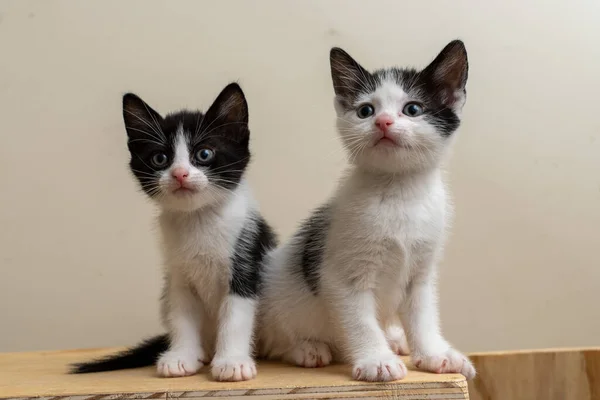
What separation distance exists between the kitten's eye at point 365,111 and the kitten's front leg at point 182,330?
457 mm

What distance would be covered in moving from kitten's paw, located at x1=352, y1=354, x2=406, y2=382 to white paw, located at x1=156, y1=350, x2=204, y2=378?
0.29m

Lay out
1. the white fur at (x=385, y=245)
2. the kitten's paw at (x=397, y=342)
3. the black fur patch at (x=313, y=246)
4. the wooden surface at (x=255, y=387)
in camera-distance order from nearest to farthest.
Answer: the wooden surface at (x=255, y=387)
the white fur at (x=385, y=245)
the black fur patch at (x=313, y=246)
the kitten's paw at (x=397, y=342)

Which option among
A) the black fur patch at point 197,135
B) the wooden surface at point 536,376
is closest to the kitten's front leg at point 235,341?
the black fur patch at point 197,135

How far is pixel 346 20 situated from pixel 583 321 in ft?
3.84

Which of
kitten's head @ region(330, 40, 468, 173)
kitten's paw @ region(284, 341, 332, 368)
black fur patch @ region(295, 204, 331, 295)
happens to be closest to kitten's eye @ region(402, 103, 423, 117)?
kitten's head @ region(330, 40, 468, 173)

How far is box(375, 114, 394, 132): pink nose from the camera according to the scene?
984 millimetres

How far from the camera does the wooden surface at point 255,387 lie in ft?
2.97

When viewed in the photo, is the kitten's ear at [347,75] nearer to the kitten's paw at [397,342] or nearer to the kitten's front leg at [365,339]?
the kitten's front leg at [365,339]

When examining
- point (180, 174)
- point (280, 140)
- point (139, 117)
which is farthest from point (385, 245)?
point (280, 140)

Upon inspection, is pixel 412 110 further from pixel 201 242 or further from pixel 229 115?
pixel 201 242

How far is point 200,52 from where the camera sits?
6.00 feet

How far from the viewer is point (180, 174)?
1.03 meters

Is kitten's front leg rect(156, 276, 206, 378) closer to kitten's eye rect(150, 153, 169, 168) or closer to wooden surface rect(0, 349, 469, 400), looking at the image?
wooden surface rect(0, 349, 469, 400)

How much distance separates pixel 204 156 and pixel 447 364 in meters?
0.56
